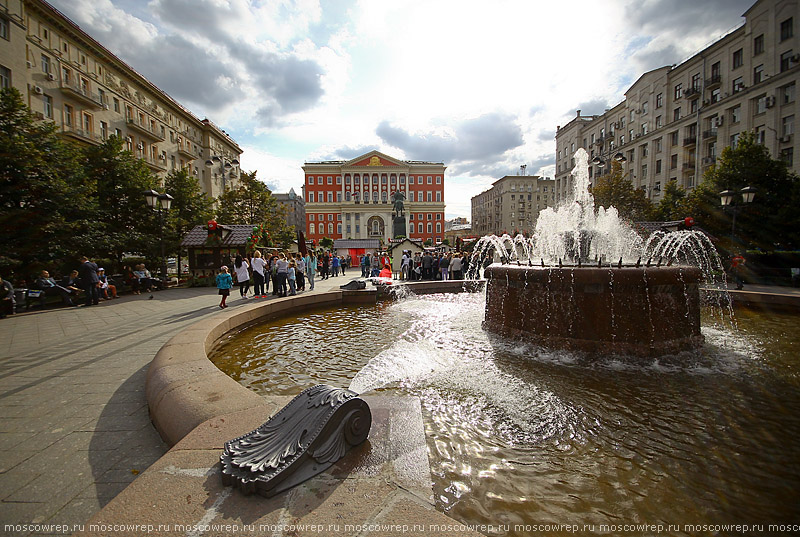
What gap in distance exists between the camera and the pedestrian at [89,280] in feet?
35.9

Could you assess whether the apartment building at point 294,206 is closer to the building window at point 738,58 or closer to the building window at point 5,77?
the building window at point 5,77

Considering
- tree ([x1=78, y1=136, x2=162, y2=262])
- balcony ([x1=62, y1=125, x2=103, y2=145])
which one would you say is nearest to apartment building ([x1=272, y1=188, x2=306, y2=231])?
balcony ([x1=62, y1=125, x2=103, y2=145])

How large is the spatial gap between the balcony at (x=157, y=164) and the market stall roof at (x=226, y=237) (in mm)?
23967

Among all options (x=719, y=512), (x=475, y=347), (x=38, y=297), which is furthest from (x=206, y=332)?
(x=38, y=297)

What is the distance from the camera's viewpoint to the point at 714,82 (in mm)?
31125

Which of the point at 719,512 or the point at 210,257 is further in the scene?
the point at 210,257

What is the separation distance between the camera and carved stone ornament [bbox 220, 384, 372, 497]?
1.75 m

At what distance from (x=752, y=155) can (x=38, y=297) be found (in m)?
33.6

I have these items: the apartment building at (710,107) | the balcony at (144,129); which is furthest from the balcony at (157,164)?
the apartment building at (710,107)

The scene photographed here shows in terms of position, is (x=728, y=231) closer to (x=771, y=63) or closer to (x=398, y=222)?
(x=771, y=63)

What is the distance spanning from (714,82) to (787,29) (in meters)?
6.28

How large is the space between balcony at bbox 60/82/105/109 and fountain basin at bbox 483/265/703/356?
3637cm

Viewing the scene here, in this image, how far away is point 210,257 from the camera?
1739 centimetres

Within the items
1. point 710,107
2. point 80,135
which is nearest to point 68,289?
point 80,135
